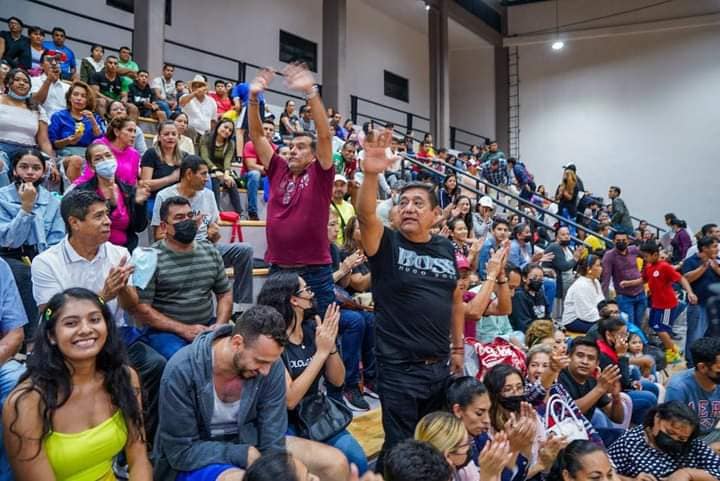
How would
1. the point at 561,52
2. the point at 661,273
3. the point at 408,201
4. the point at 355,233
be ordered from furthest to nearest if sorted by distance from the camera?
the point at 561,52 < the point at 661,273 < the point at 355,233 < the point at 408,201

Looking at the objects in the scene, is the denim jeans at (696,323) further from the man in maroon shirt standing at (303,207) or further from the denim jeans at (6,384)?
the denim jeans at (6,384)

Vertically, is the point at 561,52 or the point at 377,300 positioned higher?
the point at 561,52

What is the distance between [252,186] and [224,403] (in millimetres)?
3861

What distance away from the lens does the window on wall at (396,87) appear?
16109 millimetres

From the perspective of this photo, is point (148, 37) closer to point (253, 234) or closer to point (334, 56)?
point (334, 56)

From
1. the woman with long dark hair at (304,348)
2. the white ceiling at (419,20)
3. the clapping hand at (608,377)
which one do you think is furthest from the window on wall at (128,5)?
the clapping hand at (608,377)

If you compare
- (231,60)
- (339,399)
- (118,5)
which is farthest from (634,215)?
(339,399)

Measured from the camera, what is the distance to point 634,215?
15.0m

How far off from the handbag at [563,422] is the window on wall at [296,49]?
1100 cm

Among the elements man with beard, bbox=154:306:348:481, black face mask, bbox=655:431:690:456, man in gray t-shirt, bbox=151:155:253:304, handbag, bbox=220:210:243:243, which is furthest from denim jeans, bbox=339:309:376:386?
black face mask, bbox=655:431:690:456

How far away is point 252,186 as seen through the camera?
5852mm

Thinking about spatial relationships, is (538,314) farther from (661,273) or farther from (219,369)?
(219,369)

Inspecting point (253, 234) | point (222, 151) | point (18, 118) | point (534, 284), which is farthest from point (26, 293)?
point (534, 284)

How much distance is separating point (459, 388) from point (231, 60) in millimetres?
9869
